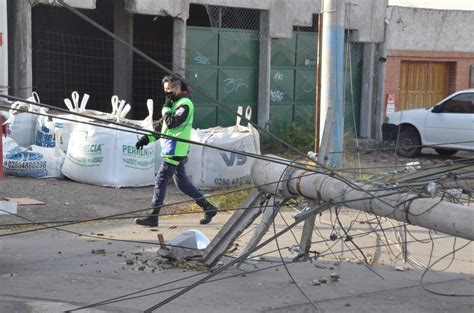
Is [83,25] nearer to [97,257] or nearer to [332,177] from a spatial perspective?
[97,257]

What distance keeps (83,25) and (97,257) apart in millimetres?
11390

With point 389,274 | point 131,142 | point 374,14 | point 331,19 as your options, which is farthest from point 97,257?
point 374,14

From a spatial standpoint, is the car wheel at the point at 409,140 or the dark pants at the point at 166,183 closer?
the dark pants at the point at 166,183

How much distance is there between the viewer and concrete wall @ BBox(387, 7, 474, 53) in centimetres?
2003

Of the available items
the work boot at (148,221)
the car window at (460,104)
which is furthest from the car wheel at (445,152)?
the work boot at (148,221)

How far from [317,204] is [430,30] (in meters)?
15.7

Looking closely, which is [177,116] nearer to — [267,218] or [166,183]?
[166,183]

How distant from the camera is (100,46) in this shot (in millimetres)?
18609

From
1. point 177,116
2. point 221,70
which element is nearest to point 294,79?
point 221,70

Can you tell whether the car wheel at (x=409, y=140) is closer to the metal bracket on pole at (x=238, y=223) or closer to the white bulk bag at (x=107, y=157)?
Result: the white bulk bag at (x=107, y=157)

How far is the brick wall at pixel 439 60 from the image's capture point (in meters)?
20.1

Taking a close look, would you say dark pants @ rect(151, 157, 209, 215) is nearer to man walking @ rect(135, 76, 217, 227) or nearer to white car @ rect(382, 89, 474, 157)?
man walking @ rect(135, 76, 217, 227)

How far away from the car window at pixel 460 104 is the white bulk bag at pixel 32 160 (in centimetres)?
893

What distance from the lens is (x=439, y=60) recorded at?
69.8 feet
